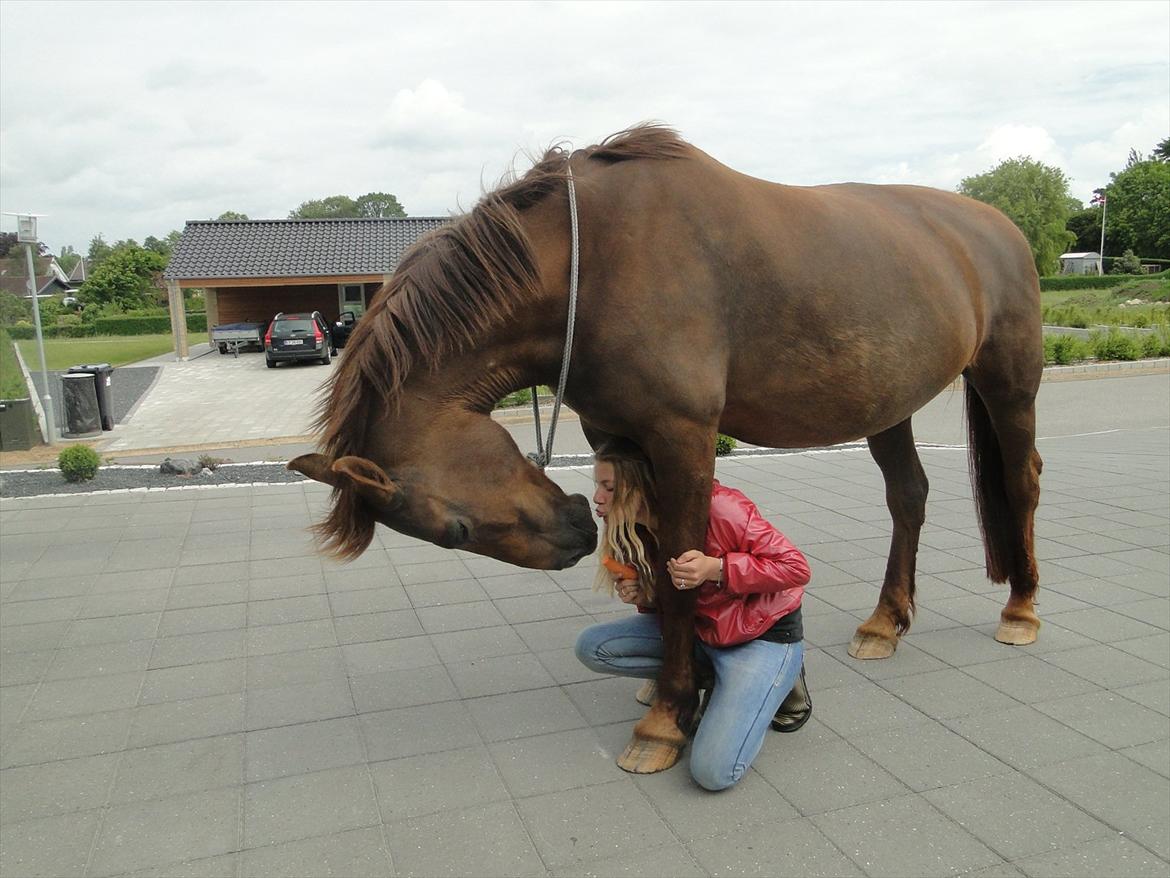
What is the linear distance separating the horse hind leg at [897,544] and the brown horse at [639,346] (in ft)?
2.34

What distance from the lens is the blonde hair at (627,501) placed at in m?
2.64

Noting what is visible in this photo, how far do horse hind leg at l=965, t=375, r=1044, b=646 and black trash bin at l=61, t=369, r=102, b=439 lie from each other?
11.2 meters

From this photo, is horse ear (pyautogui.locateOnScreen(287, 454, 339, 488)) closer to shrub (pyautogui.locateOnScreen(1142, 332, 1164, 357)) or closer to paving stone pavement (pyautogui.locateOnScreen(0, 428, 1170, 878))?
paving stone pavement (pyautogui.locateOnScreen(0, 428, 1170, 878))

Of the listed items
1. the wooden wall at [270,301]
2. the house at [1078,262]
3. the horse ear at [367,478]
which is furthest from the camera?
the house at [1078,262]

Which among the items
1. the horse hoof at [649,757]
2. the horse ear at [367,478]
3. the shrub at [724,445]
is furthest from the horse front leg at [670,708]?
the shrub at [724,445]

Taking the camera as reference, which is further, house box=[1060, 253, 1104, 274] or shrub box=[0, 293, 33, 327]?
house box=[1060, 253, 1104, 274]

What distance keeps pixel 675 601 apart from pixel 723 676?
298 millimetres

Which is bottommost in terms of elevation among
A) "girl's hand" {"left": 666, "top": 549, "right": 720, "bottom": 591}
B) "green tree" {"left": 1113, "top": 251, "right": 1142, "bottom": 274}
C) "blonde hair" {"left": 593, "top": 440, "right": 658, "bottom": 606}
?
"girl's hand" {"left": 666, "top": 549, "right": 720, "bottom": 591}

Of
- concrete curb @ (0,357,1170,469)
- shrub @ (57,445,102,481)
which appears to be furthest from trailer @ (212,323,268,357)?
shrub @ (57,445,102,481)

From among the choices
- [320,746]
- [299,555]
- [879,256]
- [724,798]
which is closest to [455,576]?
[299,555]

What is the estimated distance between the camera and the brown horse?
2258mm

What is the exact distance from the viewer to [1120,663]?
3.44 meters

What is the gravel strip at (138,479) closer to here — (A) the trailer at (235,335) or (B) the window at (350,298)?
(A) the trailer at (235,335)

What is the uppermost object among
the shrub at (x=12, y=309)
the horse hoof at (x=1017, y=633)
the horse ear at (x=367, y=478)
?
the shrub at (x=12, y=309)
